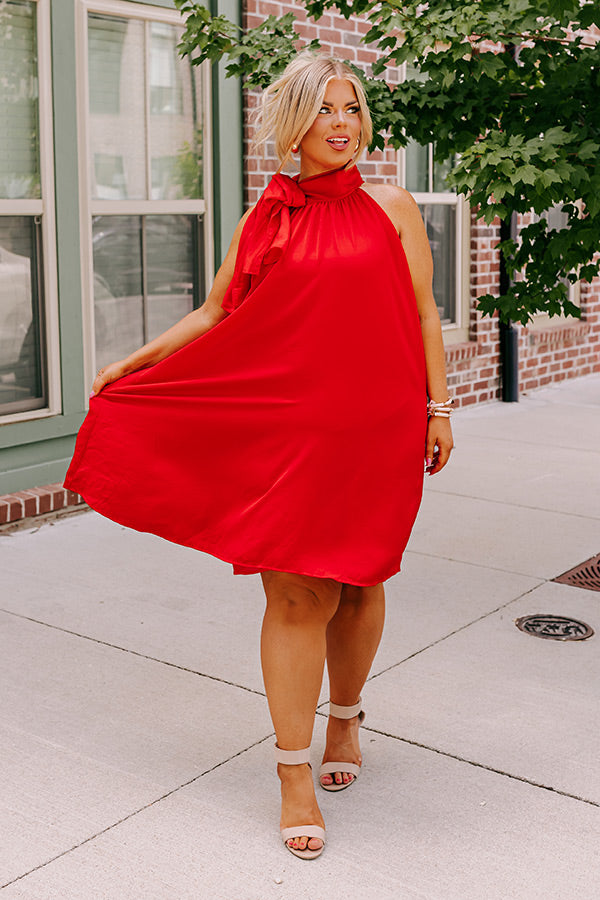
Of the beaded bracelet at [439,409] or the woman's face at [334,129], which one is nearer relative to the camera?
the woman's face at [334,129]

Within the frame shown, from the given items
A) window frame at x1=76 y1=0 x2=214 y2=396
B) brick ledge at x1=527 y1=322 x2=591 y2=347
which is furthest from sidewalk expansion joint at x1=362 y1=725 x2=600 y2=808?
brick ledge at x1=527 y1=322 x2=591 y2=347

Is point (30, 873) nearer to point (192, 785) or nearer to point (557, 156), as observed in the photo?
point (192, 785)

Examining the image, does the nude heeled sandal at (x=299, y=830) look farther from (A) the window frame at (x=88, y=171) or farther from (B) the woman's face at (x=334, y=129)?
(A) the window frame at (x=88, y=171)

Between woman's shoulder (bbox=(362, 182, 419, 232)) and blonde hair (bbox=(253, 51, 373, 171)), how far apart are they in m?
0.18

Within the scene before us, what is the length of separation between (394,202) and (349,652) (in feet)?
3.92

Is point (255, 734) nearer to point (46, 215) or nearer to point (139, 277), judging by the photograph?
point (46, 215)

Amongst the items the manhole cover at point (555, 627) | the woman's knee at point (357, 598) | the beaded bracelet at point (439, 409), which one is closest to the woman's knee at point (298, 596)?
the woman's knee at point (357, 598)

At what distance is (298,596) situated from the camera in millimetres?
2811

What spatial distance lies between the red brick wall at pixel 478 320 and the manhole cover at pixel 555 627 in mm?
2989

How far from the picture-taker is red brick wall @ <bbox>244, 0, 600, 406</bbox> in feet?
22.3

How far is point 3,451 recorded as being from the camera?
18.7 feet

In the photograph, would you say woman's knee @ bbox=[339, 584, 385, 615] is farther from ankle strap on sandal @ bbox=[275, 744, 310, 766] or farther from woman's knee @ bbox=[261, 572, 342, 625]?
ankle strap on sandal @ bbox=[275, 744, 310, 766]

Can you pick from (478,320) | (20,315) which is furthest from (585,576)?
(478,320)

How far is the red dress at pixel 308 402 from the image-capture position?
2.74 meters
